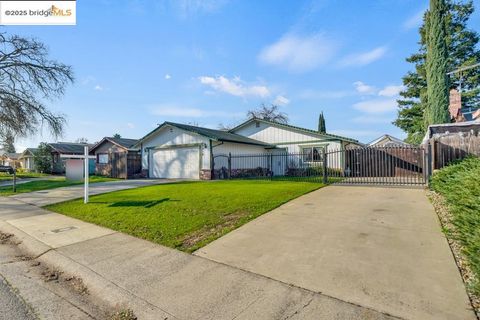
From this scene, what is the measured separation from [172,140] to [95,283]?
15.8m

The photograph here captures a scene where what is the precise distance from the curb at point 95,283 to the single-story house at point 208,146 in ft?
37.9

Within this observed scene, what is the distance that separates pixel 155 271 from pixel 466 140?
10.8 m

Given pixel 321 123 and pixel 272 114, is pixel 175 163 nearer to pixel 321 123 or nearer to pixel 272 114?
pixel 321 123

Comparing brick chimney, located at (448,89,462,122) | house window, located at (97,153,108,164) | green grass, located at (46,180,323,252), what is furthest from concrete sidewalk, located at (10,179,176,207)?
brick chimney, located at (448,89,462,122)

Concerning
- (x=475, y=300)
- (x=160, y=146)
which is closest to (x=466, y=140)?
(x=475, y=300)

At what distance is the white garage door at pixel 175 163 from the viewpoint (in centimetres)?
1744

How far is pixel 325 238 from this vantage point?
4.71 meters

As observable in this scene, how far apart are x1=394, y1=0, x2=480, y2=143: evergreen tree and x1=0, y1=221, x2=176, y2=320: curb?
3128 cm

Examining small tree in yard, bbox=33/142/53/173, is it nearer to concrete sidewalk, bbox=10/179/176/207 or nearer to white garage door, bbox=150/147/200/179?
white garage door, bbox=150/147/200/179

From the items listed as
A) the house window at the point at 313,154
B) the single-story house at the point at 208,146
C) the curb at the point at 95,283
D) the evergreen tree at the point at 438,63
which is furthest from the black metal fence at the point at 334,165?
the curb at the point at 95,283

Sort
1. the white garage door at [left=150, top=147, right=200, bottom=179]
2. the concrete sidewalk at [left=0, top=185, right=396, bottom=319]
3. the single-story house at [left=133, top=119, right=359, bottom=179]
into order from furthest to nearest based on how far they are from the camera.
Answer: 1. the white garage door at [left=150, top=147, right=200, bottom=179]
2. the single-story house at [left=133, top=119, right=359, bottom=179]
3. the concrete sidewalk at [left=0, top=185, right=396, bottom=319]

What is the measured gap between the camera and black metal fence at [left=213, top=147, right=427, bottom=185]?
1616 cm

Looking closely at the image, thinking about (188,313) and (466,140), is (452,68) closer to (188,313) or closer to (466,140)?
(466,140)

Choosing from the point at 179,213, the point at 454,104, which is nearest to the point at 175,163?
the point at 179,213
